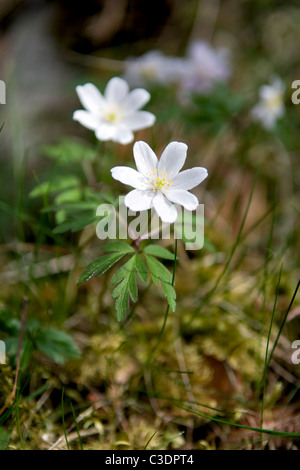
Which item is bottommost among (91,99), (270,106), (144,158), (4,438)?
(4,438)

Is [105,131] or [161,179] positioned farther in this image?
[105,131]

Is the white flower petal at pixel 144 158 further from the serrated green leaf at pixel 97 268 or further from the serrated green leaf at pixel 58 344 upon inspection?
the serrated green leaf at pixel 58 344

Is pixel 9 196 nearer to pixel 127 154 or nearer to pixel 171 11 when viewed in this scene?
pixel 127 154

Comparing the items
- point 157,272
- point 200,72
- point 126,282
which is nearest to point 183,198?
point 157,272

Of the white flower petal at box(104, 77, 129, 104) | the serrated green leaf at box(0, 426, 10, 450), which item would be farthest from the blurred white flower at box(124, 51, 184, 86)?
the serrated green leaf at box(0, 426, 10, 450)

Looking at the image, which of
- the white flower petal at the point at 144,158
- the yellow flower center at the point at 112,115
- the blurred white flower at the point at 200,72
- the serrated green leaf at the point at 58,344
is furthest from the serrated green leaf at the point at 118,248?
the blurred white flower at the point at 200,72

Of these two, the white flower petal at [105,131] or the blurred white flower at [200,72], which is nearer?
the white flower petal at [105,131]

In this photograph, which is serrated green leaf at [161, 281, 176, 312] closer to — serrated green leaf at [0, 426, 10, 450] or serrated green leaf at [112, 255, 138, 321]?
serrated green leaf at [112, 255, 138, 321]

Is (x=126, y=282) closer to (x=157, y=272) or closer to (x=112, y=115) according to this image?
(x=157, y=272)
